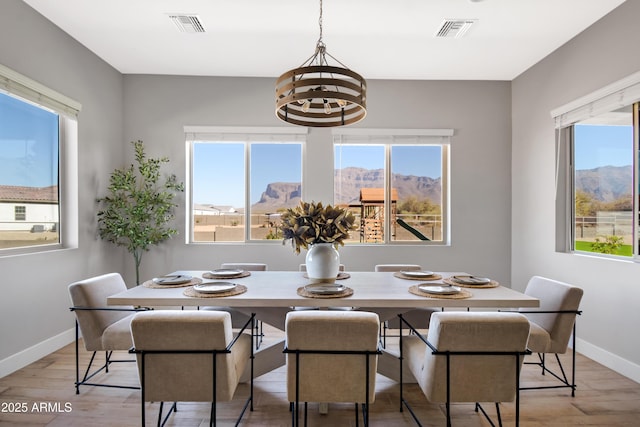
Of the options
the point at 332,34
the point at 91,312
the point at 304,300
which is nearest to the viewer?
the point at 304,300

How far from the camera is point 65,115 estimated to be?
10.0ft

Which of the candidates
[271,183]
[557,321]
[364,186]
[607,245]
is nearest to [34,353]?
[271,183]

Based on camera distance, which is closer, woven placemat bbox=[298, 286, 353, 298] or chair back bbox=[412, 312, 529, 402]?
chair back bbox=[412, 312, 529, 402]

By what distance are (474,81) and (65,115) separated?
430 centimetres

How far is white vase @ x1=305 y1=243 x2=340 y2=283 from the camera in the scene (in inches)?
88.7

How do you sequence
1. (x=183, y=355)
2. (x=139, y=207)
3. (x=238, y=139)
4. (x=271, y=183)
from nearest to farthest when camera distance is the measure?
A: 1. (x=183, y=355)
2. (x=139, y=207)
3. (x=238, y=139)
4. (x=271, y=183)

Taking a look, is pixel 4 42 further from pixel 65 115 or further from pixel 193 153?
pixel 193 153

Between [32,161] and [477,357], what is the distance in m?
3.53

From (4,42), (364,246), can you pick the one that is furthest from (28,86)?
(364,246)

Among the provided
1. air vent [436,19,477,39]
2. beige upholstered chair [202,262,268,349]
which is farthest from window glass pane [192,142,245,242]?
air vent [436,19,477,39]

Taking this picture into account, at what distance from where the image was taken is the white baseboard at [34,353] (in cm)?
248

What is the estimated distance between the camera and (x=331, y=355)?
1.52m

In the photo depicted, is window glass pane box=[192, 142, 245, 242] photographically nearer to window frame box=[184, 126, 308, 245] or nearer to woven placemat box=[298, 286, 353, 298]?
window frame box=[184, 126, 308, 245]

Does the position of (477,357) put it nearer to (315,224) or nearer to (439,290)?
(439,290)
